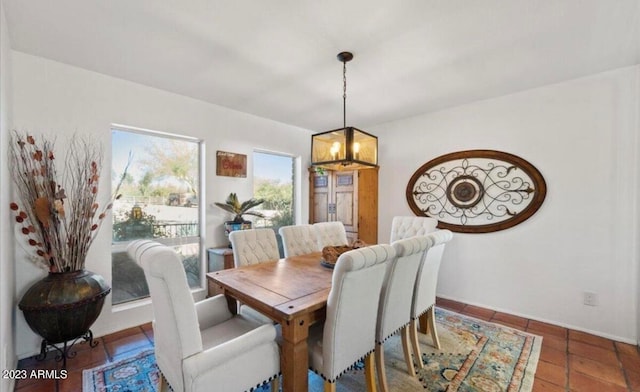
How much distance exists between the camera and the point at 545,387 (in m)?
1.89

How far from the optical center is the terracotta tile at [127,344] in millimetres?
2338

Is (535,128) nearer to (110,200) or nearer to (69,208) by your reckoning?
(110,200)

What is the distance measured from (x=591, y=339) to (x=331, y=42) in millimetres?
3583

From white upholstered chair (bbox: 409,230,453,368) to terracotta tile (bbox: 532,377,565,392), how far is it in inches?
26.2

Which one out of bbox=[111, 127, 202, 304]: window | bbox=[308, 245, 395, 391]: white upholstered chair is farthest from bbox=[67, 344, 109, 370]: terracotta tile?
bbox=[308, 245, 395, 391]: white upholstered chair

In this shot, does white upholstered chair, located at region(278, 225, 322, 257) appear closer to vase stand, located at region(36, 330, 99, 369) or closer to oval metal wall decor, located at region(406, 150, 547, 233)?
oval metal wall decor, located at region(406, 150, 547, 233)

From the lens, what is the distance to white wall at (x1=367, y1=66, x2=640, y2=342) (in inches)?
100

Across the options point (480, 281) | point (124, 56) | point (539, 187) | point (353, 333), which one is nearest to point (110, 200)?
point (124, 56)

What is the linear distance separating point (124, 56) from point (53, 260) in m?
1.78

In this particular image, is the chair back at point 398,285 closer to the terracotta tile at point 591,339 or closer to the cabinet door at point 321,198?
the terracotta tile at point 591,339

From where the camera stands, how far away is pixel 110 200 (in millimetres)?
2725

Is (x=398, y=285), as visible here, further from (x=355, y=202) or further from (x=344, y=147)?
(x=355, y=202)

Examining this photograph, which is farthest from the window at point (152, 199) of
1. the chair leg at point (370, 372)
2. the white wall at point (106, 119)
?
the chair leg at point (370, 372)

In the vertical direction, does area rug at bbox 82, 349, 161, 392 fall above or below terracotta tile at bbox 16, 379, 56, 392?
above
